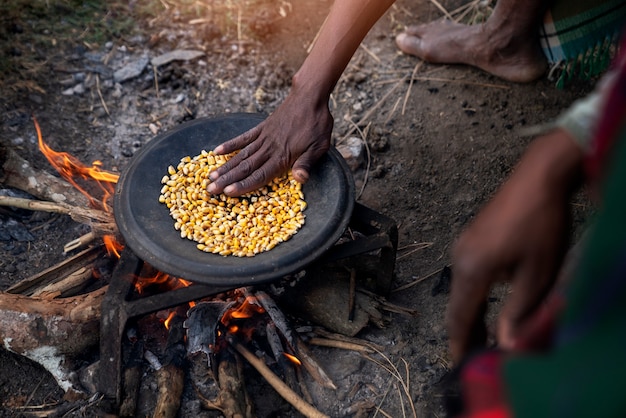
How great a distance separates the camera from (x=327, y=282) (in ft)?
9.38

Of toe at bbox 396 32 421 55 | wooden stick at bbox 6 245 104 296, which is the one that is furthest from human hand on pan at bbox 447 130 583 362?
toe at bbox 396 32 421 55

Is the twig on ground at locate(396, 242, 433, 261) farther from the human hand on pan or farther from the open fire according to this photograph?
the human hand on pan

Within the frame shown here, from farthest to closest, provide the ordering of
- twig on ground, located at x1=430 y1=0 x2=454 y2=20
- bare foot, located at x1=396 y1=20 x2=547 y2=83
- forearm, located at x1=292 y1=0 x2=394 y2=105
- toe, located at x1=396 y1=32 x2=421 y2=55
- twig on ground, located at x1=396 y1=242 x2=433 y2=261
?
twig on ground, located at x1=430 y1=0 x2=454 y2=20
toe, located at x1=396 y1=32 x2=421 y2=55
bare foot, located at x1=396 y1=20 x2=547 y2=83
twig on ground, located at x1=396 y1=242 x2=433 y2=261
forearm, located at x1=292 y1=0 x2=394 y2=105

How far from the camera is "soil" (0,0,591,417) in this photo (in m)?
2.71

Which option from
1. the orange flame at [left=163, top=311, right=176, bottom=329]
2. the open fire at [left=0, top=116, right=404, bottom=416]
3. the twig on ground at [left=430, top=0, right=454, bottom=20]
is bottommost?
the orange flame at [left=163, top=311, right=176, bottom=329]

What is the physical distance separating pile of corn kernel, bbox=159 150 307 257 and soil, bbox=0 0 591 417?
0.64 m

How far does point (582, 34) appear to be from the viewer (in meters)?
3.47

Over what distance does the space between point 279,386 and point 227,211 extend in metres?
0.76

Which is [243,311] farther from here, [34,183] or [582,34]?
[582,34]

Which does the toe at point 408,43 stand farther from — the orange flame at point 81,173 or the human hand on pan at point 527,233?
the human hand on pan at point 527,233

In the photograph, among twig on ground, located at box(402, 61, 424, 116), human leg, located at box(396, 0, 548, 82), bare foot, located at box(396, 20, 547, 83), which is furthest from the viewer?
twig on ground, located at box(402, 61, 424, 116)

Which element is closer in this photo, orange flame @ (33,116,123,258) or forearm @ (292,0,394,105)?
forearm @ (292,0,394,105)

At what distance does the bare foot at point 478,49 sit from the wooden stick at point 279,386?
7.73 ft

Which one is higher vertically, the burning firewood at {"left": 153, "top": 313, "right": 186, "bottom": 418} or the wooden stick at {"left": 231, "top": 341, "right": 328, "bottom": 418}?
the wooden stick at {"left": 231, "top": 341, "right": 328, "bottom": 418}
